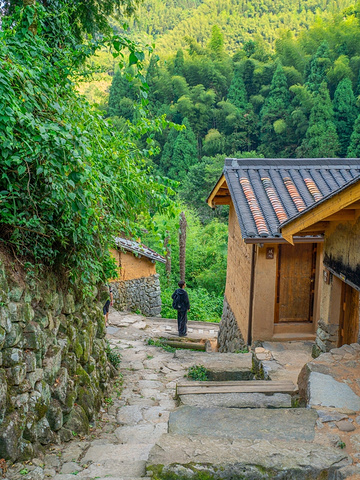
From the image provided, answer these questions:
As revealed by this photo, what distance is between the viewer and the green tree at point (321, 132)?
1378 inches

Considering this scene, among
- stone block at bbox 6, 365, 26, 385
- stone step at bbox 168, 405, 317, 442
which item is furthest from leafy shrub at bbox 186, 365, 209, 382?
stone block at bbox 6, 365, 26, 385

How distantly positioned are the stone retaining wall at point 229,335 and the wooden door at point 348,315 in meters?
2.70

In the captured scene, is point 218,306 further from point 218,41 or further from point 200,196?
point 218,41

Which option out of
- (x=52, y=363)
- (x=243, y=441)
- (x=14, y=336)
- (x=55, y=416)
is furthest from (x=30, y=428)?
(x=243, y=441)

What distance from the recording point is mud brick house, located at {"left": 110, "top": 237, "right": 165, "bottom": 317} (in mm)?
16922

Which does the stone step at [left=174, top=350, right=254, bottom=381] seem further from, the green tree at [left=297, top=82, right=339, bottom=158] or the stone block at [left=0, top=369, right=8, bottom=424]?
the green tree at [left=297, top=82, right=339, bottom=158]

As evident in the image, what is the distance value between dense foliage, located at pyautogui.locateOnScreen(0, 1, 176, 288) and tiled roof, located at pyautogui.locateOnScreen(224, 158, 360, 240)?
3222 mm

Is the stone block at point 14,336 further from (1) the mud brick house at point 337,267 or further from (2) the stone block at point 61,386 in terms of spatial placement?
(1) the mud brick house at point 337,267

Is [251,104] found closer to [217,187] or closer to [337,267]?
[217,187]

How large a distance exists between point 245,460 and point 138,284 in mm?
14724

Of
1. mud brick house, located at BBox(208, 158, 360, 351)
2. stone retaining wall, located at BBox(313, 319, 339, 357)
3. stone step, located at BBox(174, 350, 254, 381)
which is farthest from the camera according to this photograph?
mud brick house, located at BBox(208, 158, 360, 351)

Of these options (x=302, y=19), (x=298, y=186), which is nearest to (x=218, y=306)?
(x=298, y=186)

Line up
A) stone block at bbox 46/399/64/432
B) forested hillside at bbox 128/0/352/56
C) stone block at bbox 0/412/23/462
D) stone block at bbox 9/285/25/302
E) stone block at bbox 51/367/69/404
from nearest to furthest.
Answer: stone block at bbox 0/412/23/462 → stone block at bbox 9/285/25/302 → stone block at bbox 46/399/64/432 → stone block at bbox 51/367/69/404 → forested hillside at bbox 128/0/352/56

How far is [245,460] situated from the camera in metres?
3.10
